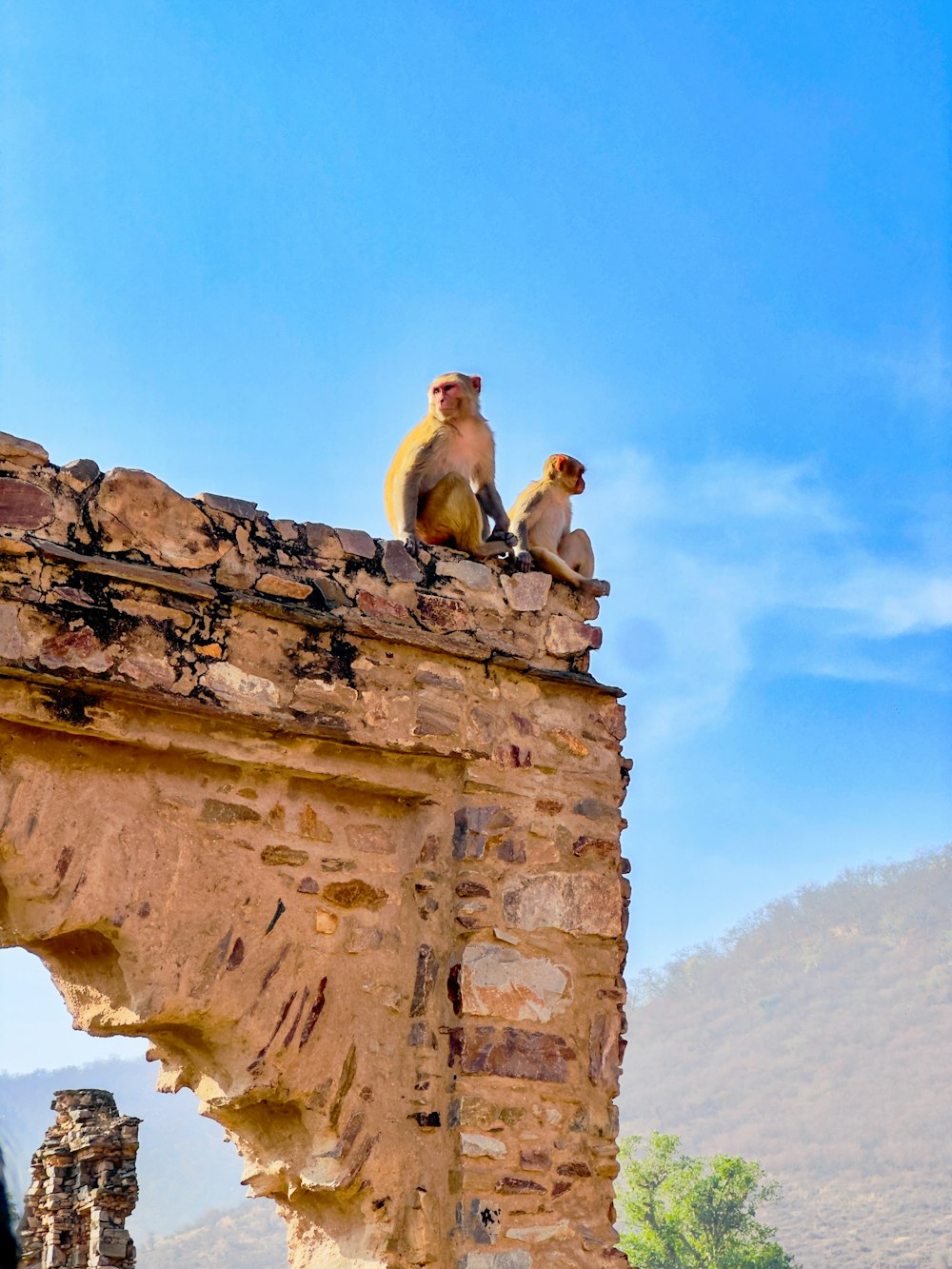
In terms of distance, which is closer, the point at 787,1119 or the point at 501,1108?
the point at 501,1108

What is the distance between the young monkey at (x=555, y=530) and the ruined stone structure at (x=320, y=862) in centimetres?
50

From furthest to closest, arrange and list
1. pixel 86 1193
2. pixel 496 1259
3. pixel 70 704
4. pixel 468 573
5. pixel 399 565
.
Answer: pixel 86 1193, pixel 468 573, pixel 399 565, pixel 496 1259, pixel 70 704

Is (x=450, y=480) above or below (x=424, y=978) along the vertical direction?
above

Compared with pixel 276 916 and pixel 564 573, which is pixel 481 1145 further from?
pixel 564 573

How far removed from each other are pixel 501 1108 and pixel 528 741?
1221 millimetres

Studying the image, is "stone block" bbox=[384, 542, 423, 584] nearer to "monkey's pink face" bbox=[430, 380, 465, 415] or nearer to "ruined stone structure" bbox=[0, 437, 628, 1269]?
"ruined stone structure" bbox=[0, 437, 628, 1269]

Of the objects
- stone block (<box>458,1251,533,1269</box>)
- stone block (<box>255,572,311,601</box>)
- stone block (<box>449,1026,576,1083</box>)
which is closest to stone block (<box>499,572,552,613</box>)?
stone block (<box>255,572,311,601</box>)

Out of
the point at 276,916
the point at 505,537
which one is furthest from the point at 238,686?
the point at 505,537

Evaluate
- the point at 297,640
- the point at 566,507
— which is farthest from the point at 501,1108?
the point at 566,507

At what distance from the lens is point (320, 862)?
15.0 ft

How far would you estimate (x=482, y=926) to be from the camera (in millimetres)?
4625

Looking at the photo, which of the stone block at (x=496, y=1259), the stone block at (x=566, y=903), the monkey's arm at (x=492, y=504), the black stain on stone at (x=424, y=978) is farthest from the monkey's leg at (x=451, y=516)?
the stone block at (x=496, y=1259)

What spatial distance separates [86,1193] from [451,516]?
6269 millimetres

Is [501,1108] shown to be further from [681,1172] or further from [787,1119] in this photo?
[787,1119]
